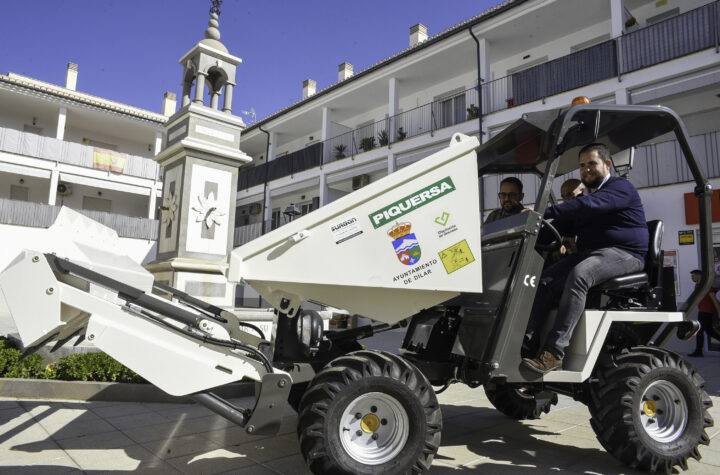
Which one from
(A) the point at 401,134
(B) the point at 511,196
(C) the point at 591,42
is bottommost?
(B) the point at 511,196

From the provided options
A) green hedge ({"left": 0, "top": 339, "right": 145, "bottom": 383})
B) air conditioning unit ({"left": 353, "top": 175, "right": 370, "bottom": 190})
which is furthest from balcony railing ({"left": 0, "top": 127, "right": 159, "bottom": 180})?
green hedge ({"left": 0, "top": 339, "right": 145, "bottom": 383})

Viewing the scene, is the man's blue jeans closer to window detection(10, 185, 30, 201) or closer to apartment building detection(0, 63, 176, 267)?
apartment building detection(0, 63, 176, 267)

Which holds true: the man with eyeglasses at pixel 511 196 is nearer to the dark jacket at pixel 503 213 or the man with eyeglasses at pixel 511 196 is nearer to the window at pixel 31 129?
the dark jacket at pixel 503 213

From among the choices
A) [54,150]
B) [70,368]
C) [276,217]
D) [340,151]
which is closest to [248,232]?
[276,217]

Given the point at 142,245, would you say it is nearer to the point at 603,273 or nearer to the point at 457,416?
the point at 457,416

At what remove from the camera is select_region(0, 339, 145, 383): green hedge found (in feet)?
17.6

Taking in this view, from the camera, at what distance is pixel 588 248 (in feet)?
12.1

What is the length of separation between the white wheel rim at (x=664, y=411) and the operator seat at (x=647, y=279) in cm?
66

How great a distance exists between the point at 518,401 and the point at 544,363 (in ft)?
5.60

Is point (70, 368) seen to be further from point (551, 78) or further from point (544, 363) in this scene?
point (551, 78)

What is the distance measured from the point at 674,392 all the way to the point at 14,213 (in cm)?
2753

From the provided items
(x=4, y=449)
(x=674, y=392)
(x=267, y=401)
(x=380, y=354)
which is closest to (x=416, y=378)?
(x=380, y=354)

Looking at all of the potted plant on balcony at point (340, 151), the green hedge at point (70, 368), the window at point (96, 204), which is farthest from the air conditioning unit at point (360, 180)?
the green hedge at point (70, 368)

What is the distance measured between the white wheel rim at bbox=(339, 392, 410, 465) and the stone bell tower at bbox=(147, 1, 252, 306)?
6.18 m
